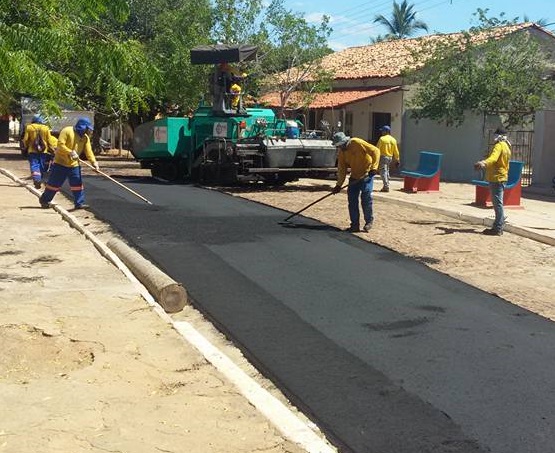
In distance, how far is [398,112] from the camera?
86.0 feet

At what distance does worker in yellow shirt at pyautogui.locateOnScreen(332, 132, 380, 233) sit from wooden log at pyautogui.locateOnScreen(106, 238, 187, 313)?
12.8 feet

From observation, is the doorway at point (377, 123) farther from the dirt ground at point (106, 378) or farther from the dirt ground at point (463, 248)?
the dirt ground at point (106, 378)

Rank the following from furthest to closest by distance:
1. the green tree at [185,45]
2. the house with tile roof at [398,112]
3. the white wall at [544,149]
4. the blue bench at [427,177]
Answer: the green tree at [185,45]
the house with tile roof at [398,112]
the white wall at [544,149]
the blue bench at [427,177]

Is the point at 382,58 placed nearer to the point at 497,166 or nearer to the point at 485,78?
the point at 485,78

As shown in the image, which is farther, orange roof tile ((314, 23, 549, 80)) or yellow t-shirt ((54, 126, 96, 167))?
orange roof tile ((314, 23, 549, 80))

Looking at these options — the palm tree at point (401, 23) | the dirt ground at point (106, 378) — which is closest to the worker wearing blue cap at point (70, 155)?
the dirt ground at point (106, 378)

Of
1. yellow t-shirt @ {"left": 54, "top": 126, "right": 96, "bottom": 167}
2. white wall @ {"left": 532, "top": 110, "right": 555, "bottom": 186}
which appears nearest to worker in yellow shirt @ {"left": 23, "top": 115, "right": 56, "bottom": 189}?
yellow t-shirt @ {"left": 54, "top": 126, "right": 96, "bottom": 167}

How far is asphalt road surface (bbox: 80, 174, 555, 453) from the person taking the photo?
4.04m

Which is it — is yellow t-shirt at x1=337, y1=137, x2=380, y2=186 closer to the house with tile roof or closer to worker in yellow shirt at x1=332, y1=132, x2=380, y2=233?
worker in yellow shirt at x1=332, y1=132, x2=380, y2=233

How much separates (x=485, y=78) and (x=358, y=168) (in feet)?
38.4

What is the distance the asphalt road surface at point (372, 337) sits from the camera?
4.04m

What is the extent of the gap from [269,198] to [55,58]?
381 inches

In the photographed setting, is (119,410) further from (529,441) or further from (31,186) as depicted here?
(31,186)

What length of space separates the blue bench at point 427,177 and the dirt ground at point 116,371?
7959 millimetres
